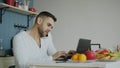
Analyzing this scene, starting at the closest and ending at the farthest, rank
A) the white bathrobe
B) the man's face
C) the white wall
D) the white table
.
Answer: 1. the white table
2. the white bathrobe
3. the man's face
4. the white wall

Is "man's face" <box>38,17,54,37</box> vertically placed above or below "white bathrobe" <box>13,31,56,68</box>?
above

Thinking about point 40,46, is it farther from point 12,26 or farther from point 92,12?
point 92,12

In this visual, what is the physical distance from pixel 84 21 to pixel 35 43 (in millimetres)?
2662

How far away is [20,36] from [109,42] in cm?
286

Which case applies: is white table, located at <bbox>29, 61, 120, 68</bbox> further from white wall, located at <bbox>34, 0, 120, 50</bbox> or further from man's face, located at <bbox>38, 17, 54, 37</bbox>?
white wall, located at <bbox>34, 0, 120, 50</bbox>

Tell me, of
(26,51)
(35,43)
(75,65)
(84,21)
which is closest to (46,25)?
(35,43)

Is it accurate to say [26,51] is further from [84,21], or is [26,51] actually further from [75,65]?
[84,21]

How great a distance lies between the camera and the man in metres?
2.04

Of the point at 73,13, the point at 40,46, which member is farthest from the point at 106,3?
the point at 40,46

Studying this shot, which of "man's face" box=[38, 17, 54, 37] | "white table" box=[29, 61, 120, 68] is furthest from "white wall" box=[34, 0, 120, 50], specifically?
"white table" box=[29, 61, 120, 68]

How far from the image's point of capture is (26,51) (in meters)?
2.12

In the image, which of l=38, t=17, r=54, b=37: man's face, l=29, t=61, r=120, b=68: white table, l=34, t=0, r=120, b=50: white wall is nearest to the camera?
l=29, t=61, r=120, b=68: white table

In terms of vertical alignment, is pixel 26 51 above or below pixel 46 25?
below

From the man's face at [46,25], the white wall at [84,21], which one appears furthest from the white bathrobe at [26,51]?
the white wall at [84,21]
